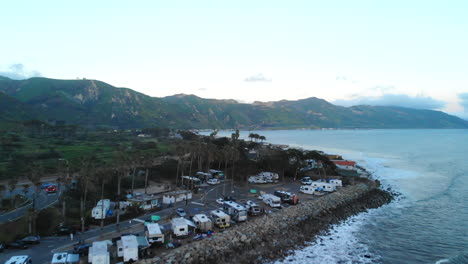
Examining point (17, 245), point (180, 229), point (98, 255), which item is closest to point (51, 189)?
point (17, 245)

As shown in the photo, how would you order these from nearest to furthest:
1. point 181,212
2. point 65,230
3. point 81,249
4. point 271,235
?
1. point 81,249
2. point 65,230
3. point 271,235
4. point 181,212

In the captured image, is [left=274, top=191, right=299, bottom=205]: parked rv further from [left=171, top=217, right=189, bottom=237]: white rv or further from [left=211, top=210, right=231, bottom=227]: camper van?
[left=171, top=217, right=189, bottom=237]: white rv

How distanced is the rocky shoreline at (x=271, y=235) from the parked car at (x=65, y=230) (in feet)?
28.5

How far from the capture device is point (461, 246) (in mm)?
26422

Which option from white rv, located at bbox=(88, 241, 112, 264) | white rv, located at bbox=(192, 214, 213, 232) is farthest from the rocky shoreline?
white rv, located at bbox=(88, 241, 112, 264)

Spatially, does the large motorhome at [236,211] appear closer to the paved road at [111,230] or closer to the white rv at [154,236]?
the paved road at [111,230]

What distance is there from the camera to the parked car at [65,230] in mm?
22391

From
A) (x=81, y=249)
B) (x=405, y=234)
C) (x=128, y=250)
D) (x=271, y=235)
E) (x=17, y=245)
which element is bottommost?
(x=405, y=234)

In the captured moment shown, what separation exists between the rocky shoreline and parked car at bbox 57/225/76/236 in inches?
342

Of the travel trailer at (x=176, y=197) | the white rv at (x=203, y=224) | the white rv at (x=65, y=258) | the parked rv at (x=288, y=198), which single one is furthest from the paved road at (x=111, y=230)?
the parked rv at (x=288, y=198)

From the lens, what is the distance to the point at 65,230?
2248 centimetres

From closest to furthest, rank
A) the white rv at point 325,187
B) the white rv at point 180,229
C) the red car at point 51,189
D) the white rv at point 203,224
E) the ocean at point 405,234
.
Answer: the white rv at point 180,229, the ocean at point 405,234, the white rv at point 203,224, the red car at point 51,189, the white rv at point 325,187

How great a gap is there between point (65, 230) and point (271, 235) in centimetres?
→ 1770

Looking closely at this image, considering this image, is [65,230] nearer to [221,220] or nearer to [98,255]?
[98,255]
